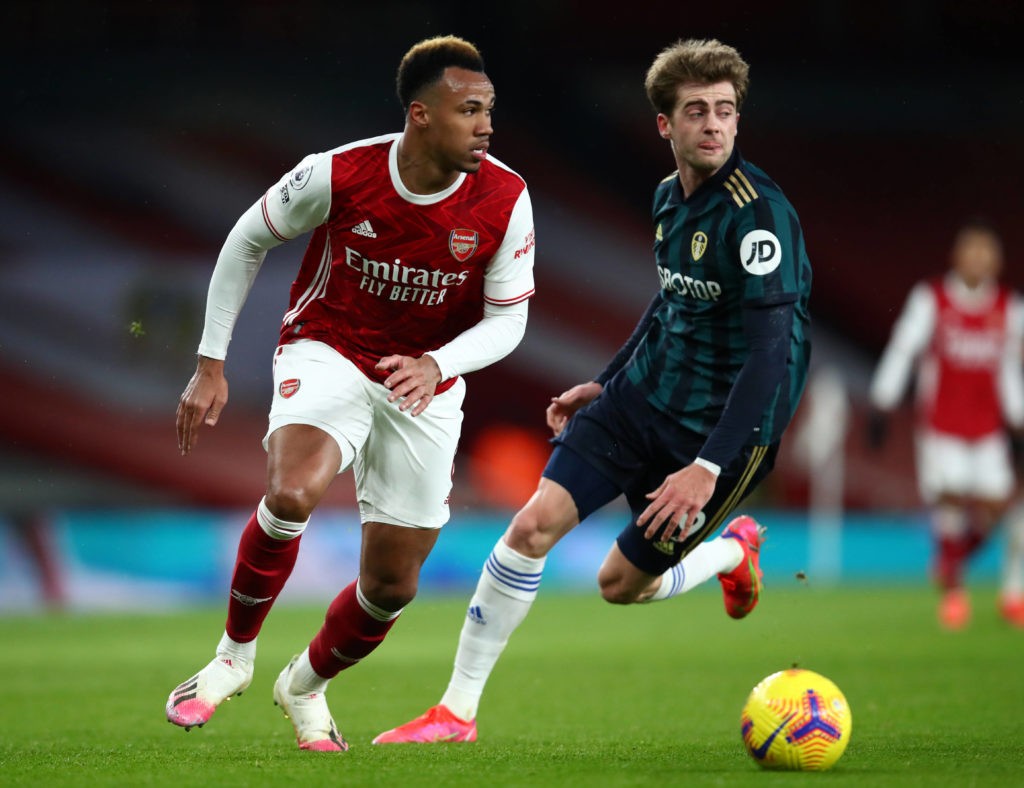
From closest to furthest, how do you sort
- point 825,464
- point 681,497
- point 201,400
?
1. point 681,497
2. point 201,400
3. point 825,464

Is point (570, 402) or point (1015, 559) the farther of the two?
point (1015, 559)

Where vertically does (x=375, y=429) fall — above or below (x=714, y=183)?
below

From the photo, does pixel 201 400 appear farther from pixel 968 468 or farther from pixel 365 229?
pixel 968 468

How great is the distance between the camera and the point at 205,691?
4.99 metres

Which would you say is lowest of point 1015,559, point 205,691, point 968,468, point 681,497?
point 1015,559

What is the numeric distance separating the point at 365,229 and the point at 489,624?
148cm

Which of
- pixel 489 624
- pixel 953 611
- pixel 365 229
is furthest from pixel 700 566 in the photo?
pixel 953 611

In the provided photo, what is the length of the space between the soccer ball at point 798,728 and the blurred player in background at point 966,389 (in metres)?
6.87

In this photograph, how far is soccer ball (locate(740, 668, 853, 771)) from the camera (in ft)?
14.6

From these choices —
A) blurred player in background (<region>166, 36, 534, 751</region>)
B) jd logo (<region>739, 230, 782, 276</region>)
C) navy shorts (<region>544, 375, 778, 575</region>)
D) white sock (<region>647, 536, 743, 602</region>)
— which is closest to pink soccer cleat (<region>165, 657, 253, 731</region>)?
blurred player in background (<region>166, 36, 534, 751</region>)

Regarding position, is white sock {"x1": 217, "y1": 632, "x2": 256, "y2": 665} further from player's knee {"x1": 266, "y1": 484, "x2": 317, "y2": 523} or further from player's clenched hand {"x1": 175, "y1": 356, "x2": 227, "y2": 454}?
player's clenched hand {"x1": 175, "y1": 356, "x2": 227, "y2": 454}

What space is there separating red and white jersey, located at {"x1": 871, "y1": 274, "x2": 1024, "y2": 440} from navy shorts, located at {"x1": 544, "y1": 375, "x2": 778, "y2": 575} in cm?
619

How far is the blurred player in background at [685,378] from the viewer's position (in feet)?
16.2

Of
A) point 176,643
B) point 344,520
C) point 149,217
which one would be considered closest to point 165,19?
point 149,217
